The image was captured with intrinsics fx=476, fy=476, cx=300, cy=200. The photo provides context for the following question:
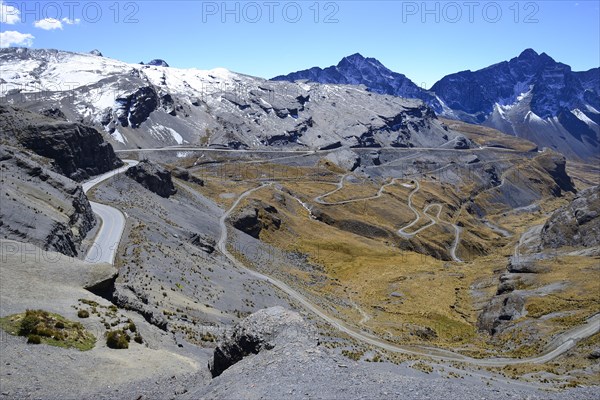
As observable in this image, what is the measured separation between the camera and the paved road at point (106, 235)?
4719 cm

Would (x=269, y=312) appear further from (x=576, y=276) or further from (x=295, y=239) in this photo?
(x=295, y=239)

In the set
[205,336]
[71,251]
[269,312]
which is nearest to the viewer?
[269,312]

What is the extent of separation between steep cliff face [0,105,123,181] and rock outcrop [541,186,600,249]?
305 feet

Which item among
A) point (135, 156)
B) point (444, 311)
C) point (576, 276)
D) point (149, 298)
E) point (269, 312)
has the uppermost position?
point (135, 156)

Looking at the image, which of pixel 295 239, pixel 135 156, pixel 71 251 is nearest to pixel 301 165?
pixel 135 156

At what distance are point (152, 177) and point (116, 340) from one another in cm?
7163

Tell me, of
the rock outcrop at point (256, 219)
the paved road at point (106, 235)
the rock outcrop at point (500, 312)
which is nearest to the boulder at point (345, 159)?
the rock outcrop at point (256, 219)

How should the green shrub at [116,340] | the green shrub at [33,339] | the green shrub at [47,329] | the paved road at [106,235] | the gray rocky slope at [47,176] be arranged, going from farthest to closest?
the paved road at [106,235] < the gray rocky slope at [47,176] < the green shrub at [116,340] < the green shrub at [47,329] < the green shrub at [33,339]

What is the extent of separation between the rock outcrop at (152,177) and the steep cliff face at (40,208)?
32.6 m

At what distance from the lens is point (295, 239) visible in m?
99.1

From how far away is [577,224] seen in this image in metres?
97.4

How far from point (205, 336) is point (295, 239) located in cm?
6516

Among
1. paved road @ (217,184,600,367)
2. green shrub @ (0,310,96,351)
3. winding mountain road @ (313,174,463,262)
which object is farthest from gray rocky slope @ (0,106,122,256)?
winding mountain road @ (313,174,463,262)

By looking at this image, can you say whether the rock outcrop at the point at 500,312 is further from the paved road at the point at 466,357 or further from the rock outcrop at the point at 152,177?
the rock outcrop at the point at 152,177
